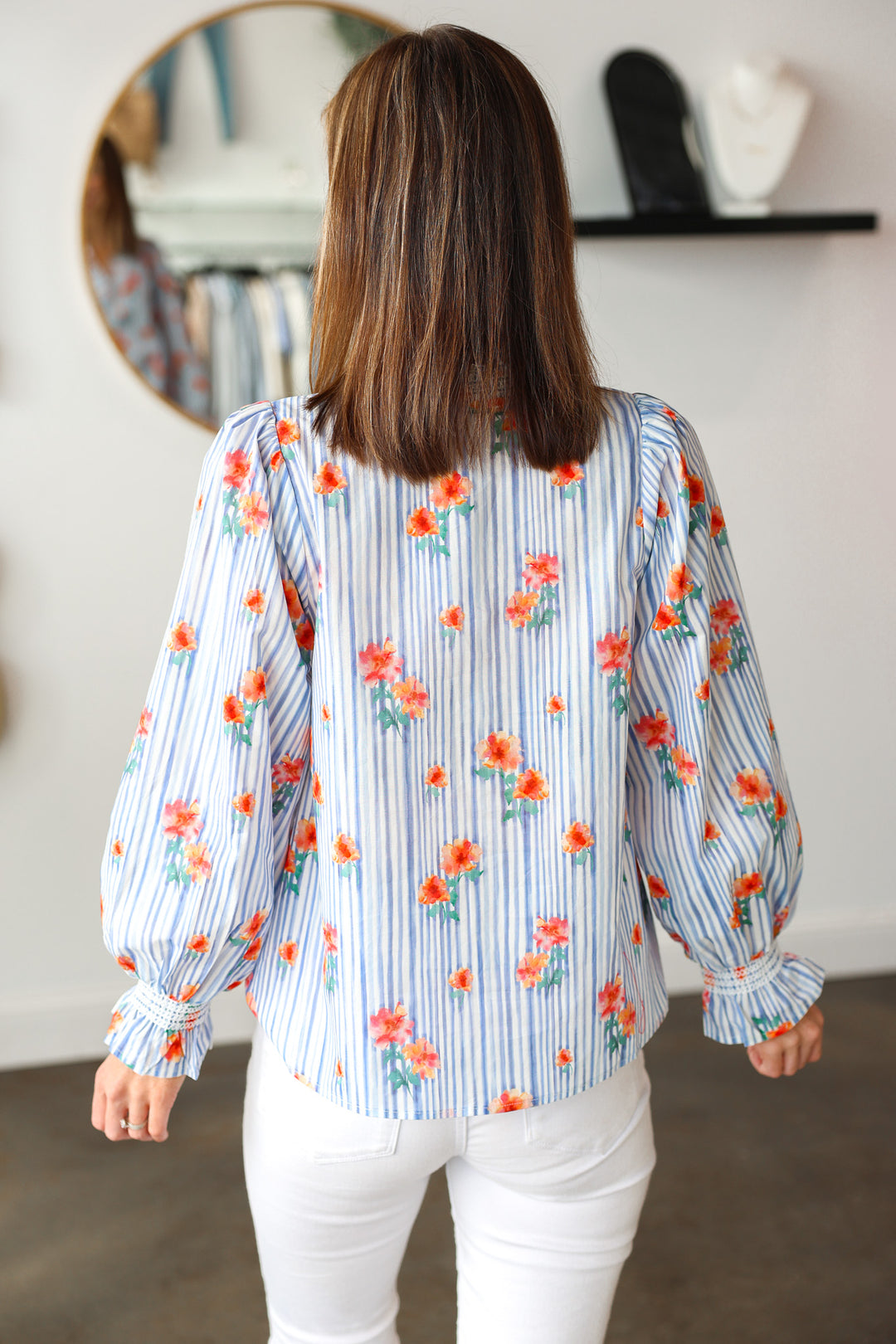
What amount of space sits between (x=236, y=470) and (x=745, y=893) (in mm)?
496

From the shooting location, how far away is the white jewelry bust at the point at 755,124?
2.09 meters

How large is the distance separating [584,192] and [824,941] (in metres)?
1.75

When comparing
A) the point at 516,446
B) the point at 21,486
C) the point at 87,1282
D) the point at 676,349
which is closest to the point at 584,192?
the point at 676,349

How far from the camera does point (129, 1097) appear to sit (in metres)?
0.80

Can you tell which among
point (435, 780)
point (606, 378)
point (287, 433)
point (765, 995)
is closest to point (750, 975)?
point (765, 995)

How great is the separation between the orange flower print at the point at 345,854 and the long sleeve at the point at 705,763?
0.24m

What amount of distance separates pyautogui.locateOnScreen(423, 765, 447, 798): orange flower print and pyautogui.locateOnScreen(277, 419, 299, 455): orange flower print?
0.24m

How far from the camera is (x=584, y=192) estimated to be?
85.1 inches

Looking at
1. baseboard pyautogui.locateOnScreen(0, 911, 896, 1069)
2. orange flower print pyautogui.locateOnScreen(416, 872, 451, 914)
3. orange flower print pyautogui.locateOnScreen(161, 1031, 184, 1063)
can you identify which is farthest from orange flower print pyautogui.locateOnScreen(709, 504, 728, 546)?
baseboard pyautogui.locateOnScreen(0, 911, 896, 1069)

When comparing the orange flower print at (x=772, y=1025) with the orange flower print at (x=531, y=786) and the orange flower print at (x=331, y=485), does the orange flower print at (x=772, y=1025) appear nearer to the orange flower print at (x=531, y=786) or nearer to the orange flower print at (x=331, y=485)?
the orange flower print at (x=531, y=786)

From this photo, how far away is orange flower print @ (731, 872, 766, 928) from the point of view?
0.84m

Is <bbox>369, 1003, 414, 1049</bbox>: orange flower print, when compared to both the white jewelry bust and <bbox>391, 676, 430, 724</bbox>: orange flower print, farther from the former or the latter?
the white jewelry bust

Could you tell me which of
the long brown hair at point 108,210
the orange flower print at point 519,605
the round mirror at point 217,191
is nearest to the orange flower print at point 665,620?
the orange flower print at point 519,605

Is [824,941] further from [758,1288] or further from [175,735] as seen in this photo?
[175,735]
